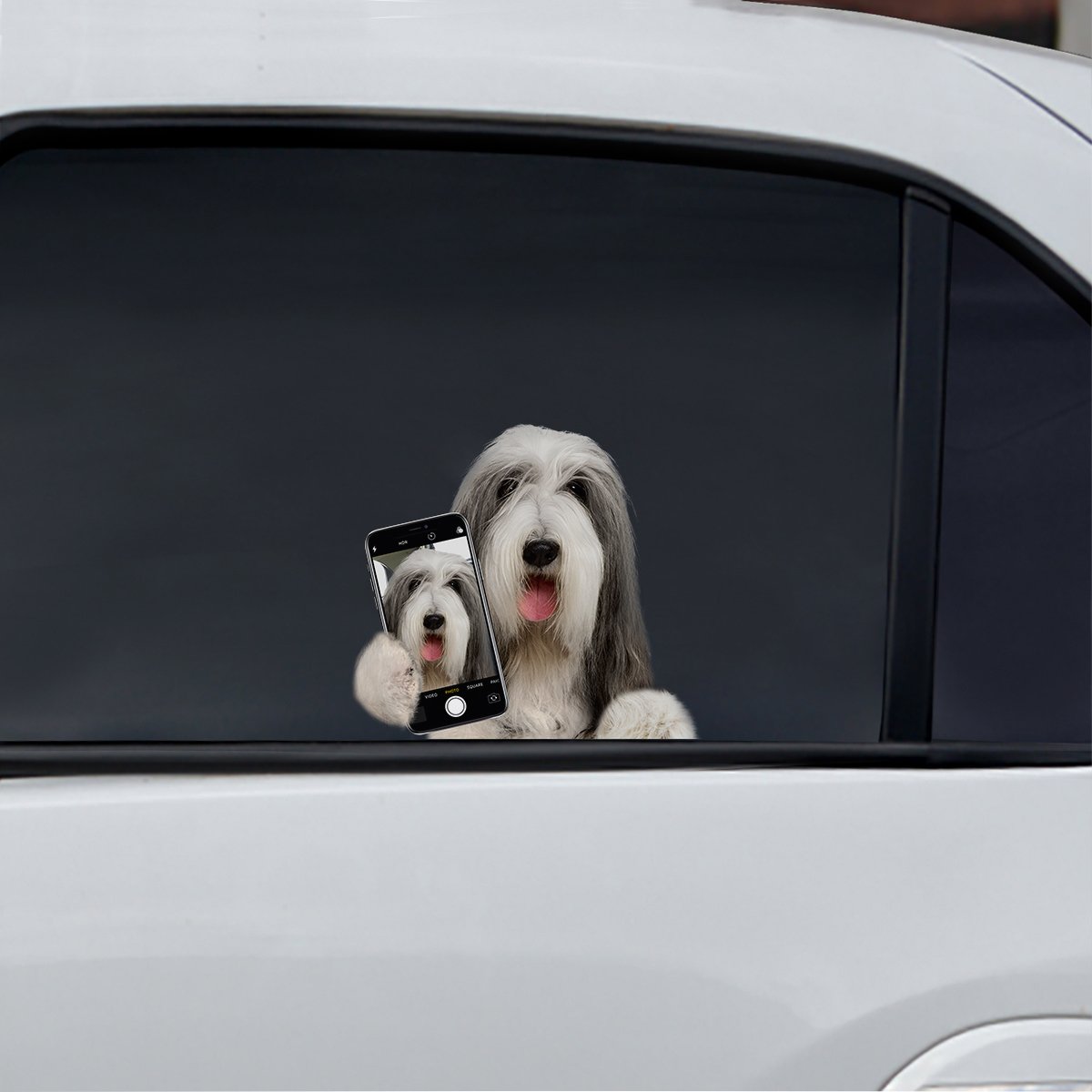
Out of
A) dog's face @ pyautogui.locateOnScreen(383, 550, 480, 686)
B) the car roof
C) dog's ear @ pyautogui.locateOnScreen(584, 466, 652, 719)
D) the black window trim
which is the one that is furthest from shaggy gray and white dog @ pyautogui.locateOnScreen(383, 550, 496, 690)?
the car roof

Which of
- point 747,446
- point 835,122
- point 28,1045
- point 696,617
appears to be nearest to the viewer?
point 28,1045

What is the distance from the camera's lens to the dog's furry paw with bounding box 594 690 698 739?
1676 millimetres

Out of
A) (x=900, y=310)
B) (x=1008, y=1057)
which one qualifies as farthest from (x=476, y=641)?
(x=1008, y=1057)

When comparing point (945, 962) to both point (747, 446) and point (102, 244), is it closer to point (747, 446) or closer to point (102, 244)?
point (747, 446)

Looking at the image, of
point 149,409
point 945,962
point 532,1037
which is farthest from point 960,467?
point 149,409

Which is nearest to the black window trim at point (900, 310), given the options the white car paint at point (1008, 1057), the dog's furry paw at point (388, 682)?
the white car paint at point (1008, 1057)

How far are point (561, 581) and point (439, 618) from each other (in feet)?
0.76

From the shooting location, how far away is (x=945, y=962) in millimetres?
1171

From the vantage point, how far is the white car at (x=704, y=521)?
117 cm

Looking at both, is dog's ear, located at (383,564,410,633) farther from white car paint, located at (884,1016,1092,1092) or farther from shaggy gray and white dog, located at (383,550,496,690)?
white car paint, located at (884,1016,1092,1092)

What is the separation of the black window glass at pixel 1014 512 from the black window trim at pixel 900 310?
0.04 meters

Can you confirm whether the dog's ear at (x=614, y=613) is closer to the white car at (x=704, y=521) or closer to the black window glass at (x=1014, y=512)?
the white car at (x=704, y=521)

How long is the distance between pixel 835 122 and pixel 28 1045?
1.29 m

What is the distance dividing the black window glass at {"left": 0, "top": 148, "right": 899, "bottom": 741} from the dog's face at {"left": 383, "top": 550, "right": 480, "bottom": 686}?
15cm
